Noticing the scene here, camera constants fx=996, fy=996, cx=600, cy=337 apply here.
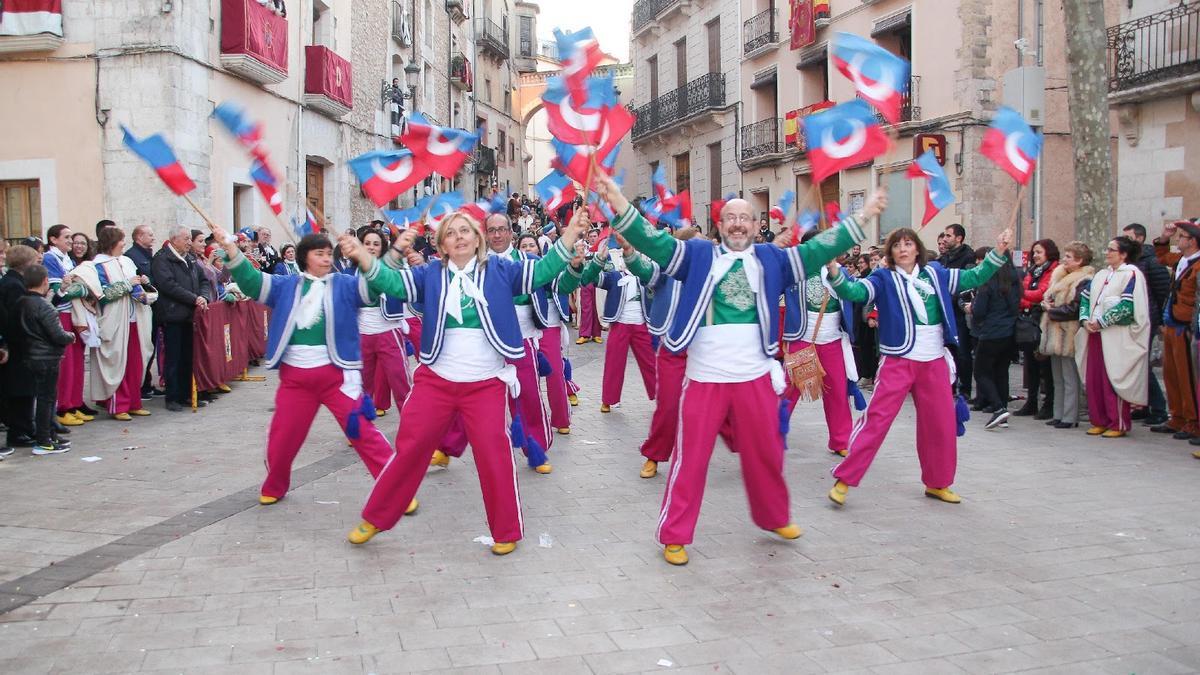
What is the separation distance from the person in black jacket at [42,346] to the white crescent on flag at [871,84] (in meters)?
6.45

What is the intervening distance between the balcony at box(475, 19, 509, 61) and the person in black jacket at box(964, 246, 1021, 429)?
1376 inches

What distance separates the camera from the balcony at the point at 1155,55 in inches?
526

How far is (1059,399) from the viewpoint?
32.1 feet

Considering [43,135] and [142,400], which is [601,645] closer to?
[142,400]

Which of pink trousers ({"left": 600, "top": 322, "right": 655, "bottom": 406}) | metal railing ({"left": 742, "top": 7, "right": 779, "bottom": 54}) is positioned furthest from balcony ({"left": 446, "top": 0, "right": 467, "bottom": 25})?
pink trousers ({"left": 600, "top": 322, "right": 655, "bottom": 406})

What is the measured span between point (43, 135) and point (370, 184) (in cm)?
1192

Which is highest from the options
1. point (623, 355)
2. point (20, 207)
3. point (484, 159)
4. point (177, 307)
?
point (484, 159)

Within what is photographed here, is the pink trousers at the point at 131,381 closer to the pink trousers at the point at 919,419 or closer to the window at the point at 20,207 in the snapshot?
the pink trousers at the point at 919,419

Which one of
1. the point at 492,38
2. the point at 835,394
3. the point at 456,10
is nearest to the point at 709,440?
the point at 835,394

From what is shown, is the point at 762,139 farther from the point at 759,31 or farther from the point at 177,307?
the point at 177,307

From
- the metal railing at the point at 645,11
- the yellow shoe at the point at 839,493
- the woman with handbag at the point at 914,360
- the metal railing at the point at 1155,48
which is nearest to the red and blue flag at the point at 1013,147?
the woman with handbag at the point at 914,360

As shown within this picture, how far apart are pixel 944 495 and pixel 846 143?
2.46 metres

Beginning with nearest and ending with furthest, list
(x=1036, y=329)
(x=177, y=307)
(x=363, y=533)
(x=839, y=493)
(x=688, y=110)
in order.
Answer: (x=363, y=533) < (x=839, y=493) < (x=1036, y=329) < (x=177, y=307) < (x=688, y=110)

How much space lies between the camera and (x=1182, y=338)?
8883mm
